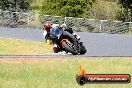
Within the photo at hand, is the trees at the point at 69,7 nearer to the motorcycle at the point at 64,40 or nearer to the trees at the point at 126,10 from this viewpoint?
the trees at the point at 126,10

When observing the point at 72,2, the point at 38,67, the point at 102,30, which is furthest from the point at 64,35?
the point at 72,2

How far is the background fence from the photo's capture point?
32594mm

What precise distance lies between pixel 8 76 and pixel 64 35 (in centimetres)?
322

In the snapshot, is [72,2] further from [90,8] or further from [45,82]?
[45,82]

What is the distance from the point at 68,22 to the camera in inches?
1337

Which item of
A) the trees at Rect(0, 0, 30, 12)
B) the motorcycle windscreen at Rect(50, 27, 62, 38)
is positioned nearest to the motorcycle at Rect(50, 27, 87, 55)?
the motorcycle windscreen at Rect(50, 27, 62, 38)

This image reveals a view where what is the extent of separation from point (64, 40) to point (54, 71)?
4066mm

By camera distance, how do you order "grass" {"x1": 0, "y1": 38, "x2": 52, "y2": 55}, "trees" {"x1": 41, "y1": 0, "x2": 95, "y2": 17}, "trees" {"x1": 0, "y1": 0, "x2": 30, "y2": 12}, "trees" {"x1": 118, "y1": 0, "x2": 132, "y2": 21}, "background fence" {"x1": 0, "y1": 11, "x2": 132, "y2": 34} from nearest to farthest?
"grass" {"x1": 0, "y1": 38, "x2": 52, "y2": 55}, "background fence" {"x1": 0, "y1": 11, "x2": 132, "y2": 34}, "trees" {"x1": 41, "y1": 0, "x2": 95, "y2": 17}, "trees" {"x1": 118, "y1": 0, "x2": 132, "y2": 21}, "trees" {"x1": 0, "y1": 0, "x2": 30, "y2": 12}

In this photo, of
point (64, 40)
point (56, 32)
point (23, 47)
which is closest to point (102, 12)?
point (23, 47)

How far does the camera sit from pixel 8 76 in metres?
9.38

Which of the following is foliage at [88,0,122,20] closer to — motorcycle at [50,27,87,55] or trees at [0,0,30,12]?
trees at [0,0,30,12]

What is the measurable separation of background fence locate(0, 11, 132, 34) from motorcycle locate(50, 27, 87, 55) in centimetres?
2525

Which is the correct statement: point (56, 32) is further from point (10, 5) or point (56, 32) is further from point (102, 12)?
point (10, 5)

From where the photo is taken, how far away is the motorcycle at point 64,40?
6.23m
